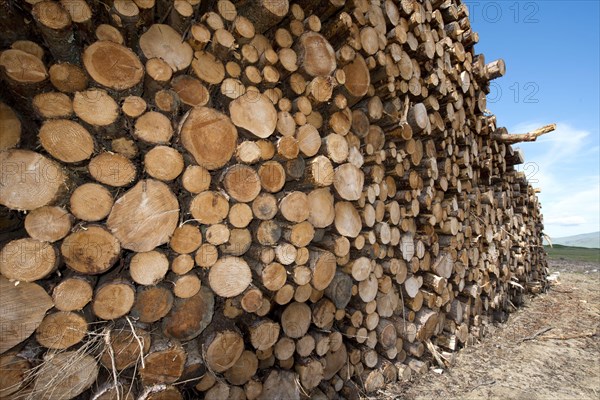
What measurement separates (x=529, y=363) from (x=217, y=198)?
334 centimetres

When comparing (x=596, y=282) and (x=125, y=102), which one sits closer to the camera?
(x=125, y=102)

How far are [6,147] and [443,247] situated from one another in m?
3.26

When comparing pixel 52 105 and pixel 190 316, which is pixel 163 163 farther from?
pixel 190 316

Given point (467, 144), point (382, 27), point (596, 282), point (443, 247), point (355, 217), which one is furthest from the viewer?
point (596, 282)

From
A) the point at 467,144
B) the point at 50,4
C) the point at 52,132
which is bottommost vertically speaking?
the point at 52,132

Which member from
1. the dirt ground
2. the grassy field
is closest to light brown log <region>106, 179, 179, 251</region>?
the dirt ground

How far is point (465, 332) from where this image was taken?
3168 millimetres

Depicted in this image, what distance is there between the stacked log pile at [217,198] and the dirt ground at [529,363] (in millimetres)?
264

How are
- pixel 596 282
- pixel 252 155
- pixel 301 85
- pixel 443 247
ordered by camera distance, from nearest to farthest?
pixel 252 155
pixel 301 85
pixel 443 247
pixel 596 282

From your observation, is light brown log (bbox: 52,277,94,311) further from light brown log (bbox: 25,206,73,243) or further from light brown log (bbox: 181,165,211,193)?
light brown log (bbox: 181,165,211,193)

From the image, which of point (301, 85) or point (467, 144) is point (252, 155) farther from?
point (467, 144)

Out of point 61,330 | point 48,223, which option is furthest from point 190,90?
point 61,330

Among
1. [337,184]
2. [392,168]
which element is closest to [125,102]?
[337,184]

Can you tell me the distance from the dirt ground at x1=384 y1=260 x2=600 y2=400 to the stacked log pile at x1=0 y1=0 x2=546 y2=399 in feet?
0.87
